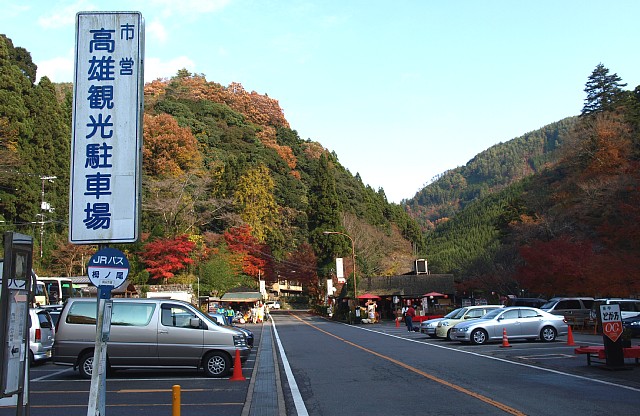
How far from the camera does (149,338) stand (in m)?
15.8

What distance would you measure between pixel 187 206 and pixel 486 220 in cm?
5178

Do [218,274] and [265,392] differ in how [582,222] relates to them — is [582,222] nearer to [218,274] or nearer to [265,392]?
[218,274]

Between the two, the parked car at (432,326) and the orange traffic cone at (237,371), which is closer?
the orange traffic cone at (237,371)

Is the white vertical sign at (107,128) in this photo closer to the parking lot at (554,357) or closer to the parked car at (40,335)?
the parking lot at (554,357)

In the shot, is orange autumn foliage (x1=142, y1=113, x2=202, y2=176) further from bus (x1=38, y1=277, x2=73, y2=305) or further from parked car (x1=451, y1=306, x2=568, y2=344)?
parked car (x1=451, y1=306, x2=568, y2=344)

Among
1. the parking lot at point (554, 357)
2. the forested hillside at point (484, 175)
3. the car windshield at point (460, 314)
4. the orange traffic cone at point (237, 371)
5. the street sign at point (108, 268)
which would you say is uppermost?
the forested hillside at point (484, 175)

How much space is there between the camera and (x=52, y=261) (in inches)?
2229

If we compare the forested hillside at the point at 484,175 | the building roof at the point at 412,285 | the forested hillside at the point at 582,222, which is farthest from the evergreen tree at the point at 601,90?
the forested hillside at the point at 484,175

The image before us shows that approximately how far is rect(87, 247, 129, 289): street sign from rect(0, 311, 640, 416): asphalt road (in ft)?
12.3

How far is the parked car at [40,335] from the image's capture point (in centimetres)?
1877

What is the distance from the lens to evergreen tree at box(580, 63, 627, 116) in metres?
63.4

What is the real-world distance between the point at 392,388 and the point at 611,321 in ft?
18.9

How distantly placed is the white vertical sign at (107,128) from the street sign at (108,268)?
306 millimetres

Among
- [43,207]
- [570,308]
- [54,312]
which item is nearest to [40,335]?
[54,312]
